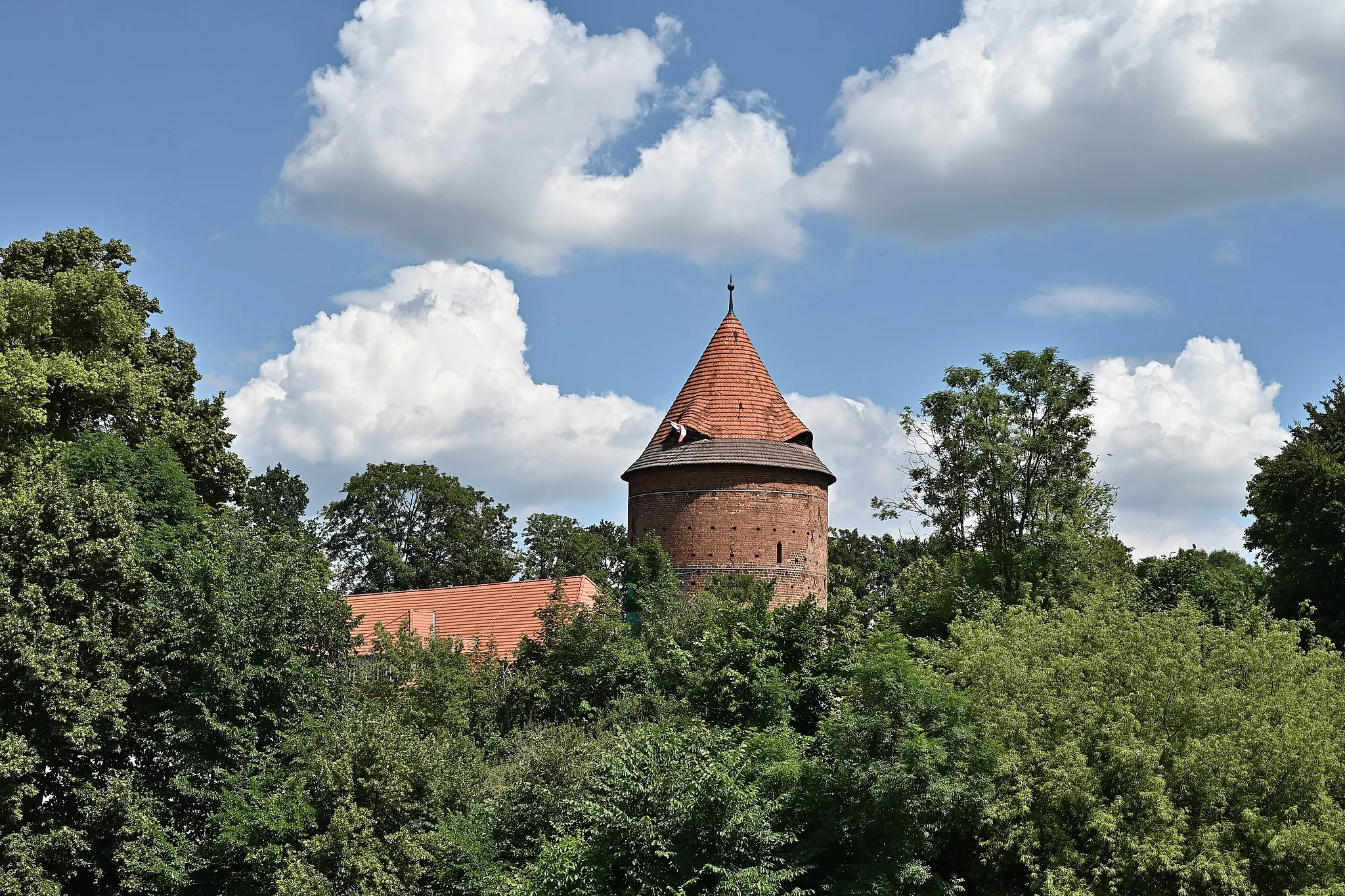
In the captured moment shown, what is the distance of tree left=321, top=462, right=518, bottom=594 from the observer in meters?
51.6

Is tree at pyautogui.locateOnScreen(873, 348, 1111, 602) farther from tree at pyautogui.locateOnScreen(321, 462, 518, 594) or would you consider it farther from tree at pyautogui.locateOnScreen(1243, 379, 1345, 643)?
tree at pyautogui.locateOnScreen(321, 462, 518, 594)

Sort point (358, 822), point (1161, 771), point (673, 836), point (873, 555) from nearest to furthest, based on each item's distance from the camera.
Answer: point (673, 836)
point (1161, 771)
point (358, 822)
point (873, 555)

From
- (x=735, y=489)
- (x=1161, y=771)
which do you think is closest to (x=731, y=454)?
(x=735, y=489)

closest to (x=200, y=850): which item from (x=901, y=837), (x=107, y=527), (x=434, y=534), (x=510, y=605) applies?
(x=107, y=527)

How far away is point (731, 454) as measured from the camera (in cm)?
3522

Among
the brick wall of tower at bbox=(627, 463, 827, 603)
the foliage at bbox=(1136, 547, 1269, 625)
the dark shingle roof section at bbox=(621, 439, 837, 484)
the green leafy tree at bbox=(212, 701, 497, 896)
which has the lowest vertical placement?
the green leafy tree at bbox=(212, 701, 497, 896)

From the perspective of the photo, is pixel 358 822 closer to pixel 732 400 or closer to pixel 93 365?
pixel 93 365

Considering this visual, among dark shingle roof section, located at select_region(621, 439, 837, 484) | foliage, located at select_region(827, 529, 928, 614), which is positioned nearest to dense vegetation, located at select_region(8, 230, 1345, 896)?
dark shingle roof section, located at select_region(621, 439, 837, 484)

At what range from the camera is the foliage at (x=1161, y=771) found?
15.9m

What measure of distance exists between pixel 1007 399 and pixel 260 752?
61.6 ft

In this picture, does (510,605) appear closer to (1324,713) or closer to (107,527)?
(107,527)

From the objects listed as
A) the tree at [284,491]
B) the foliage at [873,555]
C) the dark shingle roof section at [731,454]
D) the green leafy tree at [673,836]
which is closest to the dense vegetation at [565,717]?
the green leafy tree at [673,836]

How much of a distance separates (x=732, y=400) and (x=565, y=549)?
60.0ft

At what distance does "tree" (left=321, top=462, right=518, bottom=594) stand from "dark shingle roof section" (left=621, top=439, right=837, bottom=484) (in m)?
16.8
